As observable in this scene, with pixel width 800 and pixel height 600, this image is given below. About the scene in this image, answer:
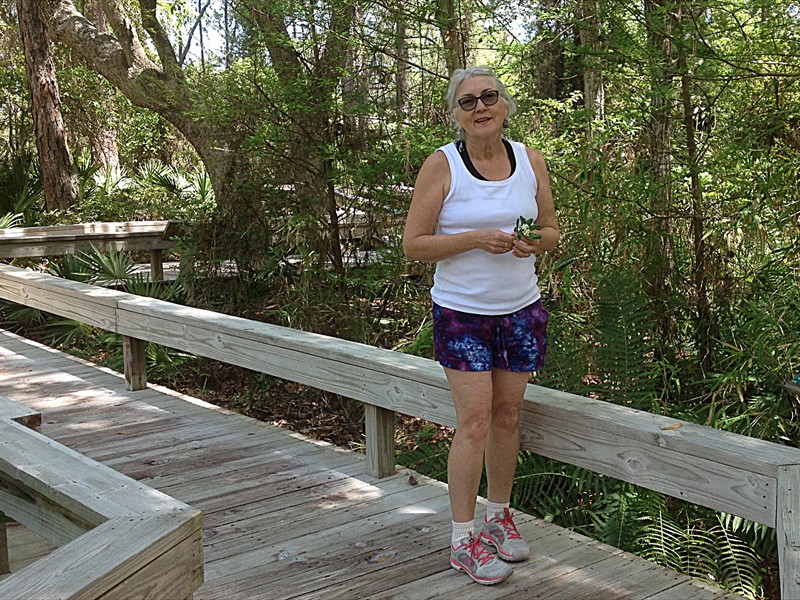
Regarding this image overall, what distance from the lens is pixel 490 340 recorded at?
3121 mm

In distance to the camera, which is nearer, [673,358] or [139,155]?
[673,358]

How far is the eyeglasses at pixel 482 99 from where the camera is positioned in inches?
120

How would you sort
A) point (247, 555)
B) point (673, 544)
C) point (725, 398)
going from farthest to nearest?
1. point (725, 398)
2. point (673, 544)
3. point (247, 555)

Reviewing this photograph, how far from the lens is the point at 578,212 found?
5379mm

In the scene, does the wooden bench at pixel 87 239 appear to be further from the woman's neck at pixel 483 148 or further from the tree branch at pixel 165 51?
the woman's neck at pixel 483 148

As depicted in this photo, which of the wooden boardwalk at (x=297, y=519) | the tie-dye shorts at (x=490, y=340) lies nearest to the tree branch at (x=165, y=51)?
the wooden boardwalk at (x=297, y=519)

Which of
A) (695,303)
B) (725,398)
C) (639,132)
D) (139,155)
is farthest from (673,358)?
(139,155)

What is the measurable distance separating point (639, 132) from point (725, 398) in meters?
1.93

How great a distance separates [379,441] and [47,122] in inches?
438

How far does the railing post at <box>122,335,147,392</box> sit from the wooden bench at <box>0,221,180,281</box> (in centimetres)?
296

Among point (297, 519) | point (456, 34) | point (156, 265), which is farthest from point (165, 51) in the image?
point (297, 519)

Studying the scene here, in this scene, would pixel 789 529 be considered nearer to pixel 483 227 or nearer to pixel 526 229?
pixel 526 229

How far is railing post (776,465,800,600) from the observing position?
245 cm

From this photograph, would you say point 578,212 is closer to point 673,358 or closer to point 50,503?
point 673,358
